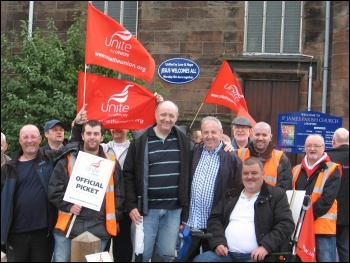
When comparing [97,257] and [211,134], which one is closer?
[97,257]

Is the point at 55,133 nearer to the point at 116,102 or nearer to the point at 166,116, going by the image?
the point at 116,102

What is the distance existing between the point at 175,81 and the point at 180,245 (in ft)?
26.9

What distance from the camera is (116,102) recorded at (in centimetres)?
820

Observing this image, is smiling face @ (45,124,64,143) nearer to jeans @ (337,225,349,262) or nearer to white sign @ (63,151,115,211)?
white sign @ (63,151,115,211)

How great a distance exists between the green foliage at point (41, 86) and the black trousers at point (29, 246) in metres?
5.51

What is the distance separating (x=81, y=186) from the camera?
6.20 meters

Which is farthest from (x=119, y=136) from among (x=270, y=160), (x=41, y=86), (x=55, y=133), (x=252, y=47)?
(x=252, y=47)

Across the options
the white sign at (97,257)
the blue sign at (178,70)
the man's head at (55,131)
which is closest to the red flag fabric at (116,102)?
the man's head at (55,131)

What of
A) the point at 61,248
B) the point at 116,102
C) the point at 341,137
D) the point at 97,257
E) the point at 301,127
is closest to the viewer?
the point at 97,257

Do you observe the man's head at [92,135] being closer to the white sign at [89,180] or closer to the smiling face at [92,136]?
the smiling face at [92,136]

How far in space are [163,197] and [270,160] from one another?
1347mm

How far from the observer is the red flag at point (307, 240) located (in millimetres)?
6180

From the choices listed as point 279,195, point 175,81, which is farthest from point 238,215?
point 175,81

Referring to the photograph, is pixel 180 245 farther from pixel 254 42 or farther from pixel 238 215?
pixel 254 42
